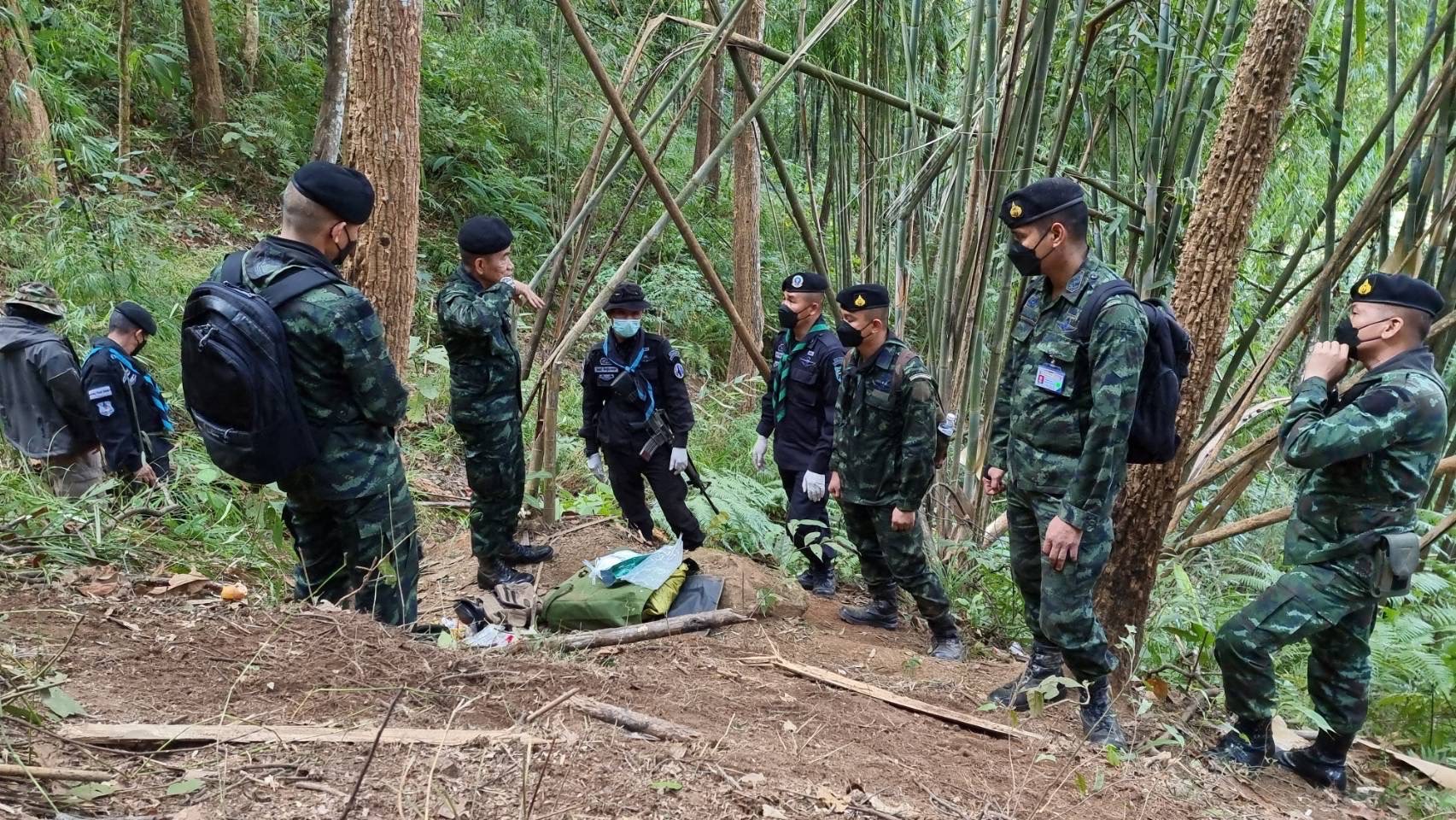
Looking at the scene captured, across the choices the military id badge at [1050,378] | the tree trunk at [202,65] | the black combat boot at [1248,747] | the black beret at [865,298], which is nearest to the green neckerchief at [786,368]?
the black beret at [865,298]

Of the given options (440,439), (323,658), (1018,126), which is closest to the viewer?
(323,658)

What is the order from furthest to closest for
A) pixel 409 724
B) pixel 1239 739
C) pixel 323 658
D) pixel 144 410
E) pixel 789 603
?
pixel 144 410
pixel 789 603
pixel 1239 739
pixel 323 658
pixel 409 724

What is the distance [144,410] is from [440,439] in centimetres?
291

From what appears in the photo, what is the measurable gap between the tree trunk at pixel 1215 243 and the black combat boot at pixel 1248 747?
0.45 meters

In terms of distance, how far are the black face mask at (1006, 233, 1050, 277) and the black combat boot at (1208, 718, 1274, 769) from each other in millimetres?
1939

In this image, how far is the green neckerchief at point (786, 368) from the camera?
16.3 feet

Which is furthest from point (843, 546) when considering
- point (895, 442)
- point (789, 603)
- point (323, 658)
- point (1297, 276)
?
point (1297, 276)

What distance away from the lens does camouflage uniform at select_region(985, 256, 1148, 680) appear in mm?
2920

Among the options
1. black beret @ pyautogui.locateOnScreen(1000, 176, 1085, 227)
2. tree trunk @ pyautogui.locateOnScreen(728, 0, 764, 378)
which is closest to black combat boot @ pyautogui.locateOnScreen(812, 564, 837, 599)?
black beret @ pyautogui.locateOnScreen(1000, 176, 1085, 227)

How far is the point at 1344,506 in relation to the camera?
10.7 ft

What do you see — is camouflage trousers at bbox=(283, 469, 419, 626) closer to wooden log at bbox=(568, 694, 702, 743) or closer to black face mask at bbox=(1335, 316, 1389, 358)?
wooden log at bbox=(568, 694, 702, 743)

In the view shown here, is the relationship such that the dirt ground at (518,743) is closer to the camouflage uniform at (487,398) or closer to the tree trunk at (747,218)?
the camouflage uniform at (487,398)

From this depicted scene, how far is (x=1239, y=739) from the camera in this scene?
11.5ft

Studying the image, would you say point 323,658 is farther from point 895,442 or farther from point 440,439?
point 440,439
